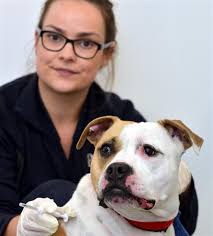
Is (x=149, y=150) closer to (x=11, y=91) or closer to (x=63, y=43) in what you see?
(x=63, y=43)

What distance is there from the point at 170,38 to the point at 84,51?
1.67 feet

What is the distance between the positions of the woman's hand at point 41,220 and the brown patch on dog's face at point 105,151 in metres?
0.12

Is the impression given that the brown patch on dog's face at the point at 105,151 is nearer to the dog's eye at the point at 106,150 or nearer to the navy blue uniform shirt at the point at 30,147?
the dog's eye at the point at 106,150

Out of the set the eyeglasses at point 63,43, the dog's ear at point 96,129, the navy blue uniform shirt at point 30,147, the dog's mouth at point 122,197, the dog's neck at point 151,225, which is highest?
the eyeglasses at point 63,43

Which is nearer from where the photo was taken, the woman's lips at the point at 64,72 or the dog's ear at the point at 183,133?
the dog's ear at the point at 183,133

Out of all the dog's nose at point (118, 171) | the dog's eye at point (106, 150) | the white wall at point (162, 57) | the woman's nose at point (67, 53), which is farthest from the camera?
the white wall at point (162, 57)

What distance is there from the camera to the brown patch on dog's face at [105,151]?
1.16 metres

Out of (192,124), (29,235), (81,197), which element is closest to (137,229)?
(81,197)

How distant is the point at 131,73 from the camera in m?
2.04

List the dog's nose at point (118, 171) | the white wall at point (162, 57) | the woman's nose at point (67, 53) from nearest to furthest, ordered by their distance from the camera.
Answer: the dog's nose at point (118, 171) < the woman's nose at point (67, 53) < the white wall at point (162, 57)

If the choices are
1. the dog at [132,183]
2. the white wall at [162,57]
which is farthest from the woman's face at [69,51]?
the dog at [132,183]

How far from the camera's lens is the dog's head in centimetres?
107

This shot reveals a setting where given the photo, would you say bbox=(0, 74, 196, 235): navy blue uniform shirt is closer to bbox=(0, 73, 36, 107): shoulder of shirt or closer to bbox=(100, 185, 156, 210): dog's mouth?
bbox=(0, 73, 36, 107): shoulder of shirt

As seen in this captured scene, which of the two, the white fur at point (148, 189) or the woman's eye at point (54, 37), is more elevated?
the woman's eye at point (54, 37)
